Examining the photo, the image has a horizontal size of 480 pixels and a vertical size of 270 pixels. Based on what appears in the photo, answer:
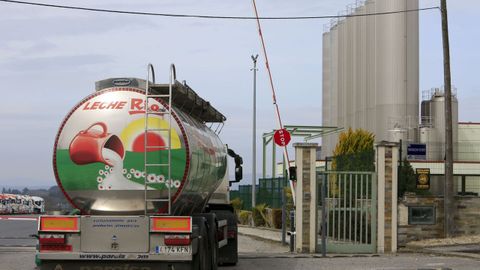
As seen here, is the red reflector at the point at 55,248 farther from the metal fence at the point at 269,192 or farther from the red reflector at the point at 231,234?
the metal fence at the point at 269,192

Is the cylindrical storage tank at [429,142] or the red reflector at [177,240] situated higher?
the cylindrical storage tank at [429,142]

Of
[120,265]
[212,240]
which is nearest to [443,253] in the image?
[212,240]

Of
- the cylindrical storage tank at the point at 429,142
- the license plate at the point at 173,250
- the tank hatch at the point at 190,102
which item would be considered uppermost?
the cylindrical storage tank at the point at 429,142

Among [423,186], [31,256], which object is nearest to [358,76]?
[423,186]

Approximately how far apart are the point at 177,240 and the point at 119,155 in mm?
1513

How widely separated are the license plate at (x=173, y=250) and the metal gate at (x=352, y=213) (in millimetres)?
10015

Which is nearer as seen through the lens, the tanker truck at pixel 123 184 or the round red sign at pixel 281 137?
the tanker truck at pixel 123 184

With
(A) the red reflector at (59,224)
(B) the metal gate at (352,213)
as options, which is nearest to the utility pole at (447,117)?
(B) the metal gate at (352,213)

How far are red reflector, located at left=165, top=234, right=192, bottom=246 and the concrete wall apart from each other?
479 inches

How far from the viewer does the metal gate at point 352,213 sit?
21312 mm

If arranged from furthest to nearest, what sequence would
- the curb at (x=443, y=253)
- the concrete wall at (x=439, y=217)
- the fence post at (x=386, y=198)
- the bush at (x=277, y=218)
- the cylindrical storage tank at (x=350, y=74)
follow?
the cylindrical storage tank at (x=350, y=74) < the bush at (x=277, y=218) < the concrete wall at (x=439, y=217) < the fence post at (x=386, y=198) < the curb at (x=443, y=253)

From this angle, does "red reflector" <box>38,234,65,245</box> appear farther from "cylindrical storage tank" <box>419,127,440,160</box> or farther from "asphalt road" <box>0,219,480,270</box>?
"cylindrical storage tank" <box>419,127,440,160</box>

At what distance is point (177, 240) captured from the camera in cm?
1161

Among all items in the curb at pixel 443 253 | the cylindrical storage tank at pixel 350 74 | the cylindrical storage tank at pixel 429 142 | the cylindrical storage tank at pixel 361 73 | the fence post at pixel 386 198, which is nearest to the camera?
the curb at pixel 443 253
